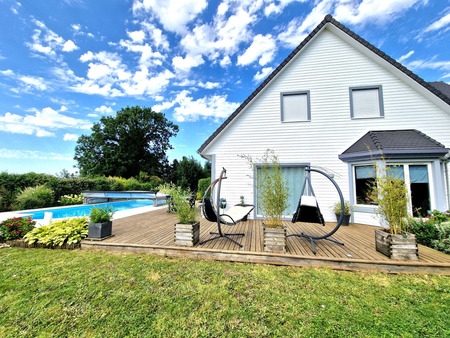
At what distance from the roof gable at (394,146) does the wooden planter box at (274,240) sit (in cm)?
371

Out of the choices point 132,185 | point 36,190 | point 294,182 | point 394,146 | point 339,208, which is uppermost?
point 394,146

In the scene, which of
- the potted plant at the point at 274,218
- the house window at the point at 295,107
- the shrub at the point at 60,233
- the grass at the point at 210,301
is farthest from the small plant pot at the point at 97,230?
the house window at the point at 295,107

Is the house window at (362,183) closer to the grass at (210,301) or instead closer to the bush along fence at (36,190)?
the grass at (210,301)

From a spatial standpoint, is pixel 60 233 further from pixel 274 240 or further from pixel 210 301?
pixel 274 240

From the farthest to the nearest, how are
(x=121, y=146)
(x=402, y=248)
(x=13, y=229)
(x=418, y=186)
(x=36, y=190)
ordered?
(x=121, y=146), (x=36, y=190), (x=418, y=186), (x=13, y=229), (x=402, y=248)

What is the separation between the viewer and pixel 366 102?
6691mm

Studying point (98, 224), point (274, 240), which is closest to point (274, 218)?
point (274, 240)

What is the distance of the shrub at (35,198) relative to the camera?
31.5ft

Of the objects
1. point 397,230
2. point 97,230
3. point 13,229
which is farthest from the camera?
point 13,229

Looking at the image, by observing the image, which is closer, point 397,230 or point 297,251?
point 397,230

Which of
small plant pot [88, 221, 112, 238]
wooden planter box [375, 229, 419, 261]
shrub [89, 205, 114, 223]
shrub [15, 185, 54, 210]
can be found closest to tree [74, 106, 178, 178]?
shrub [15, 185, 54, 210]

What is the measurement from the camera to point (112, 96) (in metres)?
26.5

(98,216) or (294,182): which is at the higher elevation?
(294,182)

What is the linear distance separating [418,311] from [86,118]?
36264 mm
